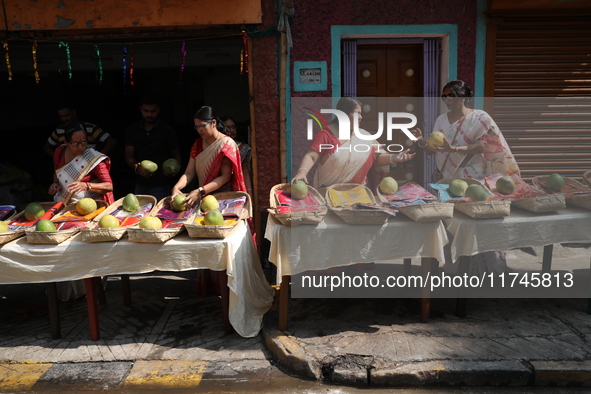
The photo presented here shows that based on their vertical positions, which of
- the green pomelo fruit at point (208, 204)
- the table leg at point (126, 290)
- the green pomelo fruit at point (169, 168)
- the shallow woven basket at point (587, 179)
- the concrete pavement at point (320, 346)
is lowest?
the concrete pavement at point (320, 346)

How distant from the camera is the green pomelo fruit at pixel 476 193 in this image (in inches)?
151

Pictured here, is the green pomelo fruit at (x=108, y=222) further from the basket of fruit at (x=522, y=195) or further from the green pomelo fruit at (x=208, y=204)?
the basket of fruit at (x=522, y=195)

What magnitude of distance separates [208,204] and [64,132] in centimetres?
237

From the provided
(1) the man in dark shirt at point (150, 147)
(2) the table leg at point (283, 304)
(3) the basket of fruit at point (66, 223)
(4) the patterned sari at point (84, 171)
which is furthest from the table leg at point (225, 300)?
(1) the man in dark shirt at point (150, 147)

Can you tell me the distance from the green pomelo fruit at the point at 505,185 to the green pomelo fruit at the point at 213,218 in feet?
7.19

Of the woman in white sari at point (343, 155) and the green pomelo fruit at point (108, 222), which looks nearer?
the green pomelo fruit at point (108, 222)

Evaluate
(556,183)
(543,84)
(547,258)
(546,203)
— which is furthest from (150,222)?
(543,84)

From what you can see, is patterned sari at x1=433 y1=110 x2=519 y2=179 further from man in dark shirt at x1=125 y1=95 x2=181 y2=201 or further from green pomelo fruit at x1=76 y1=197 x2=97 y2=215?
green pomelo fruit at x1=76 y1=197 x2=97 y2=215

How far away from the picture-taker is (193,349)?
3.79 metres

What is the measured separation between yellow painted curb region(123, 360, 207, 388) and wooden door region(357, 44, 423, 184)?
11.7ft

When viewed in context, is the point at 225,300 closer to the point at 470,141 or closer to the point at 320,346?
the point at 320,346

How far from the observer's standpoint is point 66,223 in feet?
12.7

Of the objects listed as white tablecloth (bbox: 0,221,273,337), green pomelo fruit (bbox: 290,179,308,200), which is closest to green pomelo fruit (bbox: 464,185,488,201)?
green pomelo fruit (bbox: 290,179,308,200)

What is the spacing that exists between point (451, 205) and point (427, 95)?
2612 millimetres
